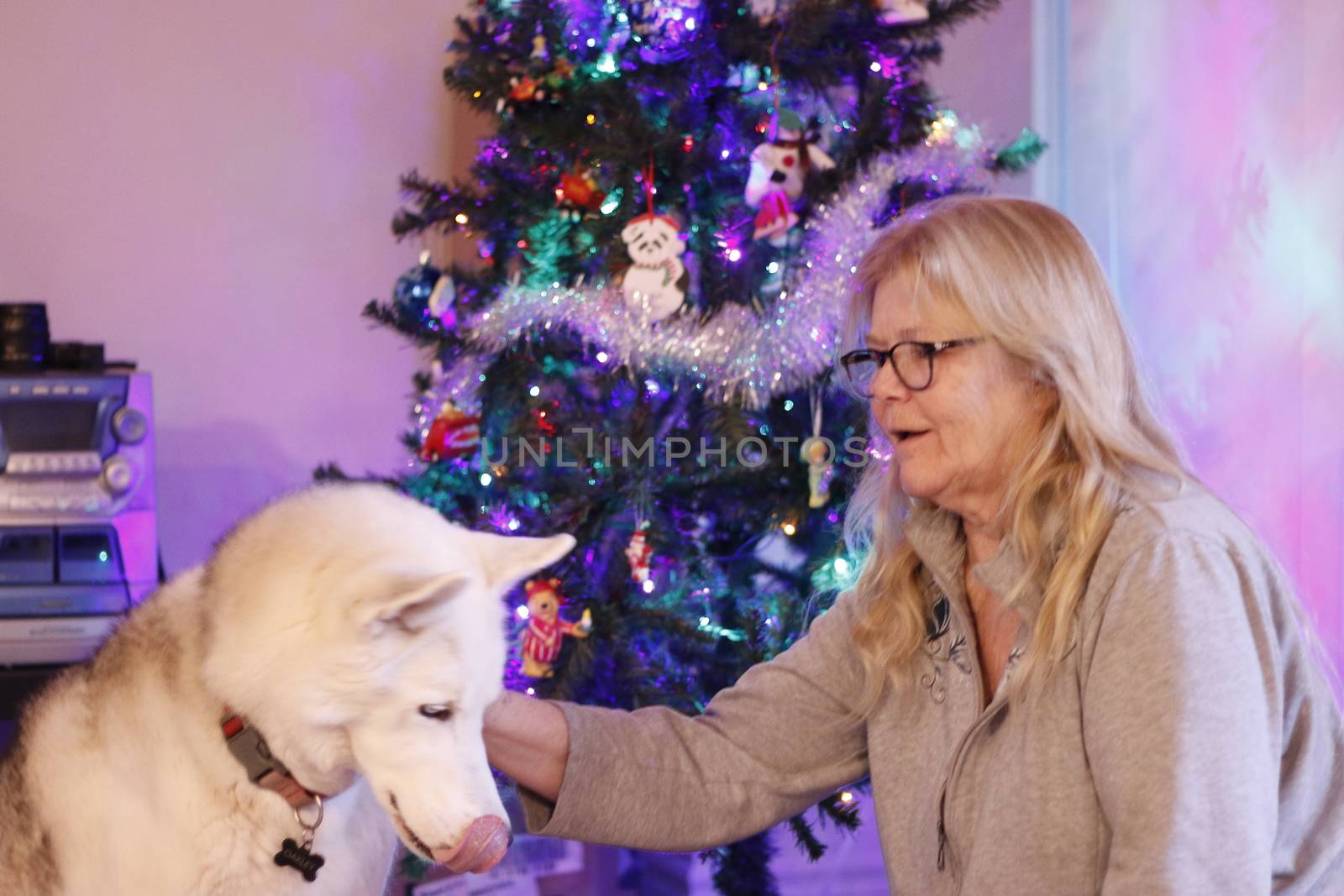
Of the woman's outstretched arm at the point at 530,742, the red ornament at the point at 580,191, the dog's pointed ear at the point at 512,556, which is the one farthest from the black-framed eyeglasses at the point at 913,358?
the red ornament at the point at 580,191

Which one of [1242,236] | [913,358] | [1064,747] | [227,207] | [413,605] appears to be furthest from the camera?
[227,207]

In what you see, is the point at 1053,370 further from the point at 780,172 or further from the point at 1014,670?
the point at 780,172

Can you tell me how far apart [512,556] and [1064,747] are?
1.97 feet

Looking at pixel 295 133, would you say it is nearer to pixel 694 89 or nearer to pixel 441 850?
pixel 694 89

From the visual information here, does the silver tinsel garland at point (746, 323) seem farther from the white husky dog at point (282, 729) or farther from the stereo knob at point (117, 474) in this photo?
the white husky dog at point (282, 729)

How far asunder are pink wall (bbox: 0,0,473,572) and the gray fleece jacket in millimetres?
1838

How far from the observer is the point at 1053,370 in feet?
4.37

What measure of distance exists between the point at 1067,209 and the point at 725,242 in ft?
4.20

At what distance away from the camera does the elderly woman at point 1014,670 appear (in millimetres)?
1164

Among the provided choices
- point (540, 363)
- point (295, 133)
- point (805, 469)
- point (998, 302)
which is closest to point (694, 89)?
point (540, 363)

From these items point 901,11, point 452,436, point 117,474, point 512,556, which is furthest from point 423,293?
point 512,556

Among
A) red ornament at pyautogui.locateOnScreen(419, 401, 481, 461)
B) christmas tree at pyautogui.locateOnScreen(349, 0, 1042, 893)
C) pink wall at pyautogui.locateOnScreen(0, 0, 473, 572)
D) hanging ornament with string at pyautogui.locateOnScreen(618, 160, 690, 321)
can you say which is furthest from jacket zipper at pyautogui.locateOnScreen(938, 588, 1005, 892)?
pink wall at pyautogui.locateOnScreen(0, 0, 473, 572)

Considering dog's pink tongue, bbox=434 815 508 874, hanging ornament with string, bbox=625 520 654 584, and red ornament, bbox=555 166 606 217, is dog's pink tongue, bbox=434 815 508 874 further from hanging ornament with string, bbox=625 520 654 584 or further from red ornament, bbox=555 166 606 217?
red ornament, bbox=555 166 606 217

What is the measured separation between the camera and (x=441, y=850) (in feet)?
3.67
